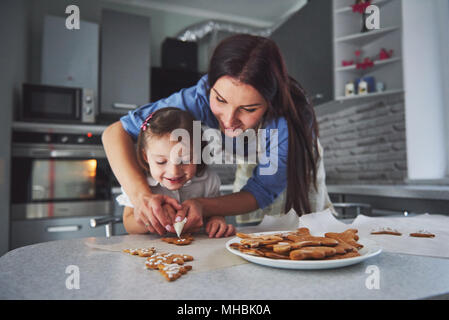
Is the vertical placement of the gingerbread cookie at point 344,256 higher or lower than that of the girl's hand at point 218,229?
higher

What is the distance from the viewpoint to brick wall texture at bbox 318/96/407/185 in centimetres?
152

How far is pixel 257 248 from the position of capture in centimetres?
43

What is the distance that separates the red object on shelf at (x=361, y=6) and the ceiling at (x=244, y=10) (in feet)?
0.87

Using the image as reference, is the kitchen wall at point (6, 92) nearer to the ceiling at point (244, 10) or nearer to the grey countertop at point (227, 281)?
the ceiling at point (244, 10)

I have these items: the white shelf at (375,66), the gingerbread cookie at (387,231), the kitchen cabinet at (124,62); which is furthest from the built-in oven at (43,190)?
the white shelf at (375,66)

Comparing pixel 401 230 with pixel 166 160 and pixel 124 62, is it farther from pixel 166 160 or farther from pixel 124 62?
pixel 124 62

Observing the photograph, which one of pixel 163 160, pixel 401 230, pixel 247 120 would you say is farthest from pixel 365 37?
pixel 163 160

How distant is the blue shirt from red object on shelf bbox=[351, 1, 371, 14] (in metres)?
0.77

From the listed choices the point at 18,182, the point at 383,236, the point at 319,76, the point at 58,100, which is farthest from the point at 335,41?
the point at 18,182

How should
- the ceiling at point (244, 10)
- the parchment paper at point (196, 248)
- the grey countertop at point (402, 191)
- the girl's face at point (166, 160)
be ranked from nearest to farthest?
1. the parchment paper at point (196, 248)
2. the girl's face at point (166, 160)
3. the grey countertop at point (402, 191)
4. the ceiling at point (244, 10)

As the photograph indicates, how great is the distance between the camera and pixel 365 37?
1.42 meters

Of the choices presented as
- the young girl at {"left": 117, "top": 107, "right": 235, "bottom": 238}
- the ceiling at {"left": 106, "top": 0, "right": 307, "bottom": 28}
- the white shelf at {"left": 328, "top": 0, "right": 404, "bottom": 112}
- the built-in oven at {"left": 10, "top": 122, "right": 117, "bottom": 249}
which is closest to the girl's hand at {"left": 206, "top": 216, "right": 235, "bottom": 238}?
the young girl at {"left": 117, "top": 107, "right": 235, "bottom": 238}

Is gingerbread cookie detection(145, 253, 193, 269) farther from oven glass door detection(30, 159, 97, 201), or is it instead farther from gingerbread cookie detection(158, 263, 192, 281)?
oven glass door detection(30, 159, 97, 201)

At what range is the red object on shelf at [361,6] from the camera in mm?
1250
